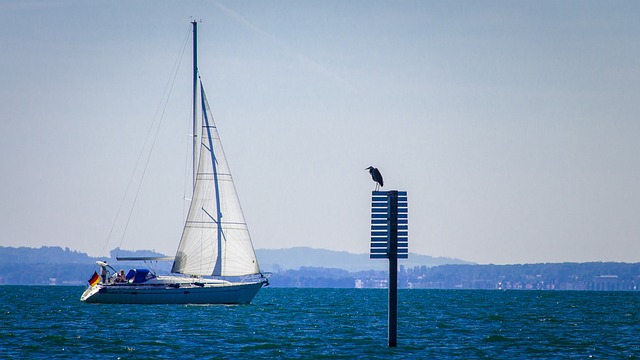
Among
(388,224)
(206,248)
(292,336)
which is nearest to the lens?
(388,224)

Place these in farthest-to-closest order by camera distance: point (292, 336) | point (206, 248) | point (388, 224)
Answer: point (206, 248) → point (292, 336) → point (388, 224)

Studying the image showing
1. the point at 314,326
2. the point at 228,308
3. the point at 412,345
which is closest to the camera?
the point at 412,345

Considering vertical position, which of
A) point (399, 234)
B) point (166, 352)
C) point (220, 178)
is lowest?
point (166, 352)

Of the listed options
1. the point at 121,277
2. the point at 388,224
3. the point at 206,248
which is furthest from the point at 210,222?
the point at 388,224

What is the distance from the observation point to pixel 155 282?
81562 millimetres

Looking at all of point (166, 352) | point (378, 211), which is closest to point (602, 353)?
point (378, 211)

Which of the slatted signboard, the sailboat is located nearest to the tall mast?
the sailboat

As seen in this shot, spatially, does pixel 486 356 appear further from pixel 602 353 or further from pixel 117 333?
pixel 117 333

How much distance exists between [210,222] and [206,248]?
79.3 inches

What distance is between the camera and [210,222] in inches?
3157

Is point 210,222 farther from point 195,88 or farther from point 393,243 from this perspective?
point 393,243

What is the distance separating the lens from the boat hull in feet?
264

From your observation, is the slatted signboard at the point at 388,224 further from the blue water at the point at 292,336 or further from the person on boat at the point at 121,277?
the person on boat at the point at 121,277

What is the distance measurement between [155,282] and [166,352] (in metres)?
35.5
